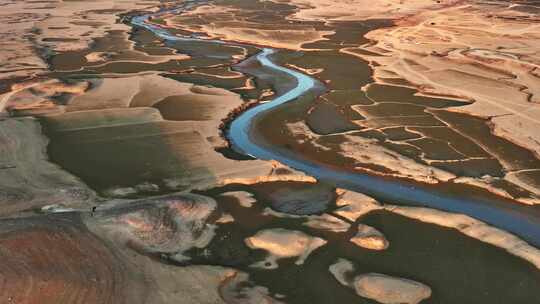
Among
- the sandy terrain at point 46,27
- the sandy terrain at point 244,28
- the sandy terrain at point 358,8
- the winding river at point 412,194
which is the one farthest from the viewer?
the sandy terrain at point 358,8

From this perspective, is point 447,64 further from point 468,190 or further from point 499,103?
point 468,190

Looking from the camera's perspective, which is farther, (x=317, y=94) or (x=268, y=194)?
(x=317, y=94)

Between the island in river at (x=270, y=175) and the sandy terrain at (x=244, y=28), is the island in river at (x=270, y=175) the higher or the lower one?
the lower one

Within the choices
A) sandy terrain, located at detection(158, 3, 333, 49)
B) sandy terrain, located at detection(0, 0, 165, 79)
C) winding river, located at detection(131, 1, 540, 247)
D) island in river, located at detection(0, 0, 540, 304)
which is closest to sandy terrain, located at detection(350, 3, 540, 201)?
island in river, located at detection(0, 0, 540, 304)

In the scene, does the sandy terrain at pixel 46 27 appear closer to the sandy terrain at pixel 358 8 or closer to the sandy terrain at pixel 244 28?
the sandy terrain at pixel 244 28

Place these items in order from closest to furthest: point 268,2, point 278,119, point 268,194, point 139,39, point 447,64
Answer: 1. point 268,194
2. point 278,119
3. point 447,64
4. point 139,39
5. point 268,2

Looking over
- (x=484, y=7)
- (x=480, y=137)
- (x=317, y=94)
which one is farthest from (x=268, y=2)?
(x=480, y=137)

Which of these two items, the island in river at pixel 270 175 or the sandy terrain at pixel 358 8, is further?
the sandy terrain at pixel 358 8

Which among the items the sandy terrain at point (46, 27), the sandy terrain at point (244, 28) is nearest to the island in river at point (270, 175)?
the sandy terrain at point (46, 27)

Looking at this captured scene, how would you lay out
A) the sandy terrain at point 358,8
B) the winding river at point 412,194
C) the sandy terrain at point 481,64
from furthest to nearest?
the sandy terrain at point 358,8 → the sandy terrain at point 481,64 → the winding river at point 412,194
